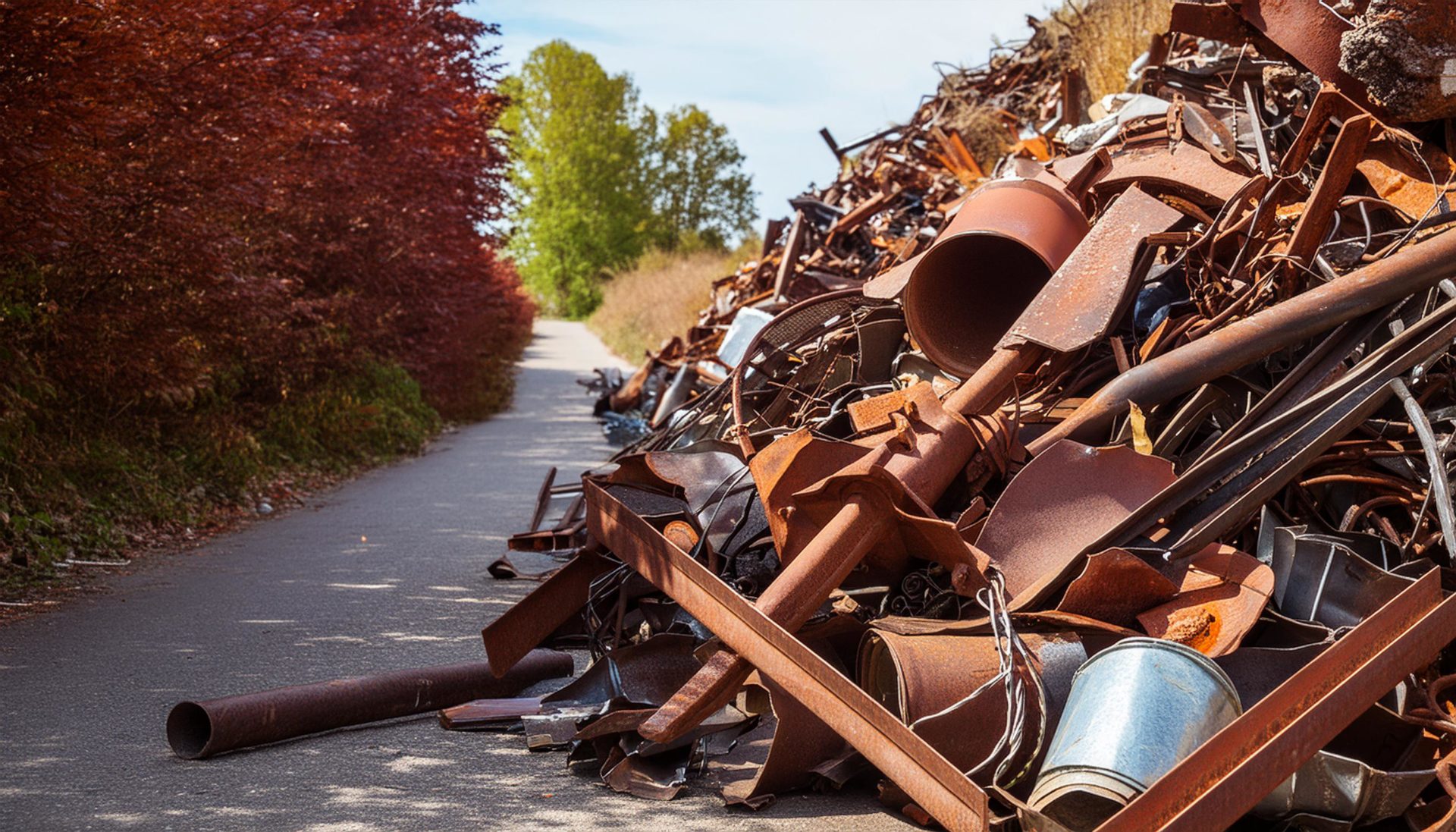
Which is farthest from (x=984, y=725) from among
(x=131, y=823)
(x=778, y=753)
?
(x=131, y=823)

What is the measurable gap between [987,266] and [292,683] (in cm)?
377

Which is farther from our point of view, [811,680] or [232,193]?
[232,193]

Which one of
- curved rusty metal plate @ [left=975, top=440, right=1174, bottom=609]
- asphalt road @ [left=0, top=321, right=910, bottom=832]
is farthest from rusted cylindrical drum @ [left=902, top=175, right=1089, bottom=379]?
asphalt road @ [left=0, top=321, right=910, bottom=832]

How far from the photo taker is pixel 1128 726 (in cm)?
304

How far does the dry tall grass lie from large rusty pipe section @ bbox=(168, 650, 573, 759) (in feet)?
58.5

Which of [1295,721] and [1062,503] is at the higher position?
[1062,503]

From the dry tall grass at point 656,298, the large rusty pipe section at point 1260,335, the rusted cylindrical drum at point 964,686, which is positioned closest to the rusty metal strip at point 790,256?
the large rusty pipe section at point 1260,335


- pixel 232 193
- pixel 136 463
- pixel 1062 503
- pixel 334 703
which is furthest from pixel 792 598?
pixel 136 463

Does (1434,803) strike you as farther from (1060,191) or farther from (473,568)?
(473,568)

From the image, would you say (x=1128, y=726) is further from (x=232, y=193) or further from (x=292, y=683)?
(x=232, y=193)

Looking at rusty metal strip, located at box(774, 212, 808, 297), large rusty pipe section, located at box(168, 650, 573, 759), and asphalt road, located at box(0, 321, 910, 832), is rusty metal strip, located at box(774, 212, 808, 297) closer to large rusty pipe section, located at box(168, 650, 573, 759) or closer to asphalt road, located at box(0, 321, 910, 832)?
asphalt road, located at box(0, 321, 910, 832)

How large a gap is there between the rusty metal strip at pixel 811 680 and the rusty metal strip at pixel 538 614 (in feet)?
1.48

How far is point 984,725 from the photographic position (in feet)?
11.5

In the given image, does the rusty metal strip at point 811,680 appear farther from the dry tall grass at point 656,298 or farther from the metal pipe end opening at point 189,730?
the dry tall grass at point 656,298
